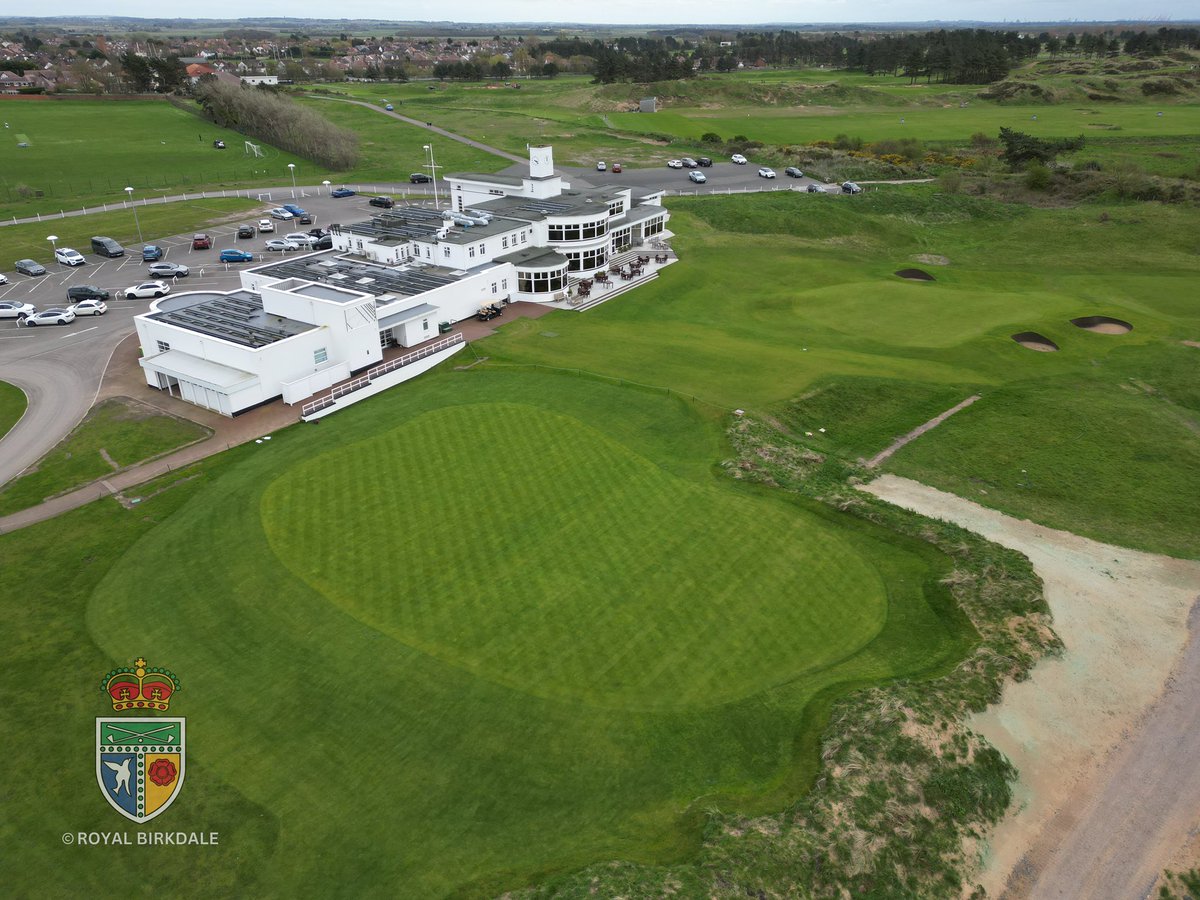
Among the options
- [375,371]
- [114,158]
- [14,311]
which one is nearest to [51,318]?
[14,311]

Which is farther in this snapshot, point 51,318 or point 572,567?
point 51,318

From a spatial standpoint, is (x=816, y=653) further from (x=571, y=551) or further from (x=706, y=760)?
(x=571, y=551)

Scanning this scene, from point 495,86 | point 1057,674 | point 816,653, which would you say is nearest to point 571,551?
point 816,653

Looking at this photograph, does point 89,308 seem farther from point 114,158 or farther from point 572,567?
point 114,158

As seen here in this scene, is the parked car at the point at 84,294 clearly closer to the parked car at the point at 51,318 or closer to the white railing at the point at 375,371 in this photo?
the parked car at the point at 51,318

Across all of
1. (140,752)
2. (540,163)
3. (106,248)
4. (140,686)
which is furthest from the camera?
(540,163)

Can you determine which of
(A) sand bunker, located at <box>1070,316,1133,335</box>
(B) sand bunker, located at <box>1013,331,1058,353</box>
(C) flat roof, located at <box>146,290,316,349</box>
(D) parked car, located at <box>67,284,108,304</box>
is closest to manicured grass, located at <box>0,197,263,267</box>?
(D) parked car, located at <box>67,284,108,304</box>
